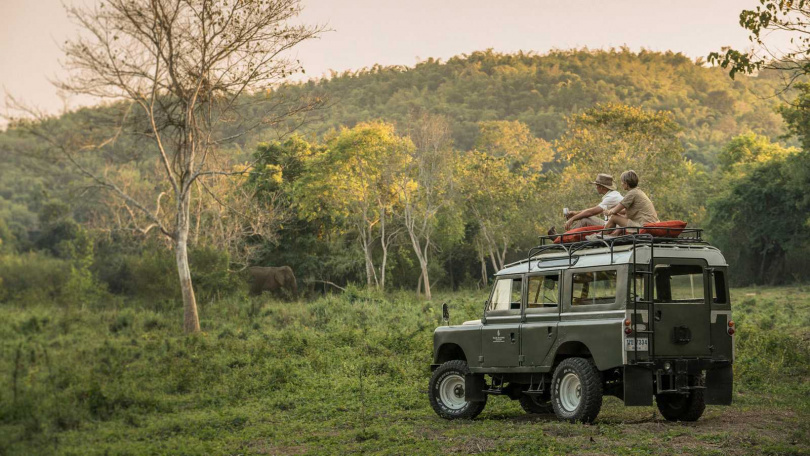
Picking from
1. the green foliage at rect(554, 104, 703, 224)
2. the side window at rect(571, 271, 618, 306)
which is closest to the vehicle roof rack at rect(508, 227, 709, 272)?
the side window at rect(571, 271, 618, 306)

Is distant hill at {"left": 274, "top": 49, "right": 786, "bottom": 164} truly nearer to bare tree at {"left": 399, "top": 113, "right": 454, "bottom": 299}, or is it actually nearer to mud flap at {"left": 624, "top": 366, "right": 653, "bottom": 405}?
bare tree at {"left": 399, "top": 113, "right": 454, "bottom": 299}

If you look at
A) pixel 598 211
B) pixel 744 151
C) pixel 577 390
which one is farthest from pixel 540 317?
pixel 744 151

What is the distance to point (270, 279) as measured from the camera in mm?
49938

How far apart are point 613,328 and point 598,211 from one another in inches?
96.8

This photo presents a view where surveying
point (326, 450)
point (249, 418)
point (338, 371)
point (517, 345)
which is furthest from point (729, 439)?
point (338, 371)

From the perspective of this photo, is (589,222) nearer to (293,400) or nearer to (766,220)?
(293,400)

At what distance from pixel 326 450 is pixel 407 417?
330 centimetres

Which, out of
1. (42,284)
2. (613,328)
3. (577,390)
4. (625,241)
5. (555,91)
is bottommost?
(577,390)

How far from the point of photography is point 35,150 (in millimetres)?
27016

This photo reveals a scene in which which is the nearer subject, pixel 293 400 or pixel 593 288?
pixel 593 288

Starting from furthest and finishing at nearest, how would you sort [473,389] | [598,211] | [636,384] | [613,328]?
[473,389] → [598,211] → [613,328] → [636,384]

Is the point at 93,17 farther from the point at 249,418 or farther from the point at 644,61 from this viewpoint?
the point at 644,61

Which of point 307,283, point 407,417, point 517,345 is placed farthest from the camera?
point 307,283

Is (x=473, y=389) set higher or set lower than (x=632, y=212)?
lower
